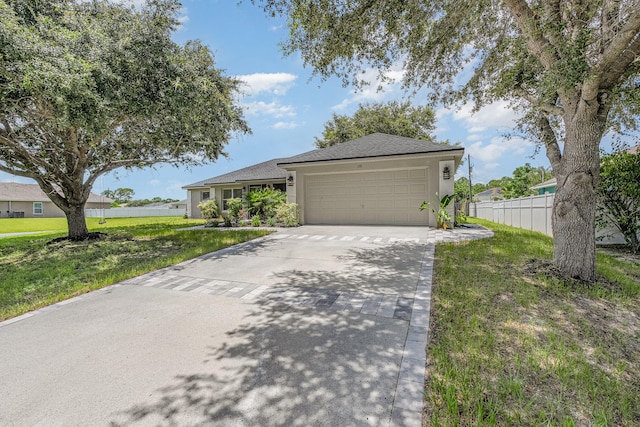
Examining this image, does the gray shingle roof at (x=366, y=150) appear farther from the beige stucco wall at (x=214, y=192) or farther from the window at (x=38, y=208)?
the window at (x=38, y=208)

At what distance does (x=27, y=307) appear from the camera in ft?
12.8

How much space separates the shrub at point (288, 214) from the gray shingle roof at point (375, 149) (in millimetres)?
1991

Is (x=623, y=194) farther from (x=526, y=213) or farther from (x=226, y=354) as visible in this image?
(x=226, y=354)

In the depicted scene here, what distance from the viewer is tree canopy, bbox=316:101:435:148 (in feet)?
76.8

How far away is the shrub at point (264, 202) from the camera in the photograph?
13.5 m

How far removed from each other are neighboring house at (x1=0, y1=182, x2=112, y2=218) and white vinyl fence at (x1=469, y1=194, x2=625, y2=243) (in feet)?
112

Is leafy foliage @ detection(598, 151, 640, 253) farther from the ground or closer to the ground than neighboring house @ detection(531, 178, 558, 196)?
closer to the ground

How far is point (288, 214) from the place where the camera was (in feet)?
41.0

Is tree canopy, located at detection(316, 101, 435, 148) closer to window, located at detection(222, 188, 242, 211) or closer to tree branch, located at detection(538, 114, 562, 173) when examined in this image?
window, located at detection(222, 188, 242, 211)

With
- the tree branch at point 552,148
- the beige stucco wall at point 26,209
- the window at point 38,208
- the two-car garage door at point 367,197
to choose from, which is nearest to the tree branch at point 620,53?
the tree branch at point 552,148

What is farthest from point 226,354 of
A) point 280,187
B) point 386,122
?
point 386,122

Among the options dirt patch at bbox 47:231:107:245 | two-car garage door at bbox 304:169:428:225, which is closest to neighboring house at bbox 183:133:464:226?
two-car garage door at bbox 304:169:428:225

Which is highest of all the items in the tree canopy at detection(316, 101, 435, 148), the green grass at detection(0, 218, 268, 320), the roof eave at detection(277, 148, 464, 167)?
the tree canopy at detection(316, 101, 435, 148)

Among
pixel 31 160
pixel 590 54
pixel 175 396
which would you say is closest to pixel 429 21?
pixel 590 54
